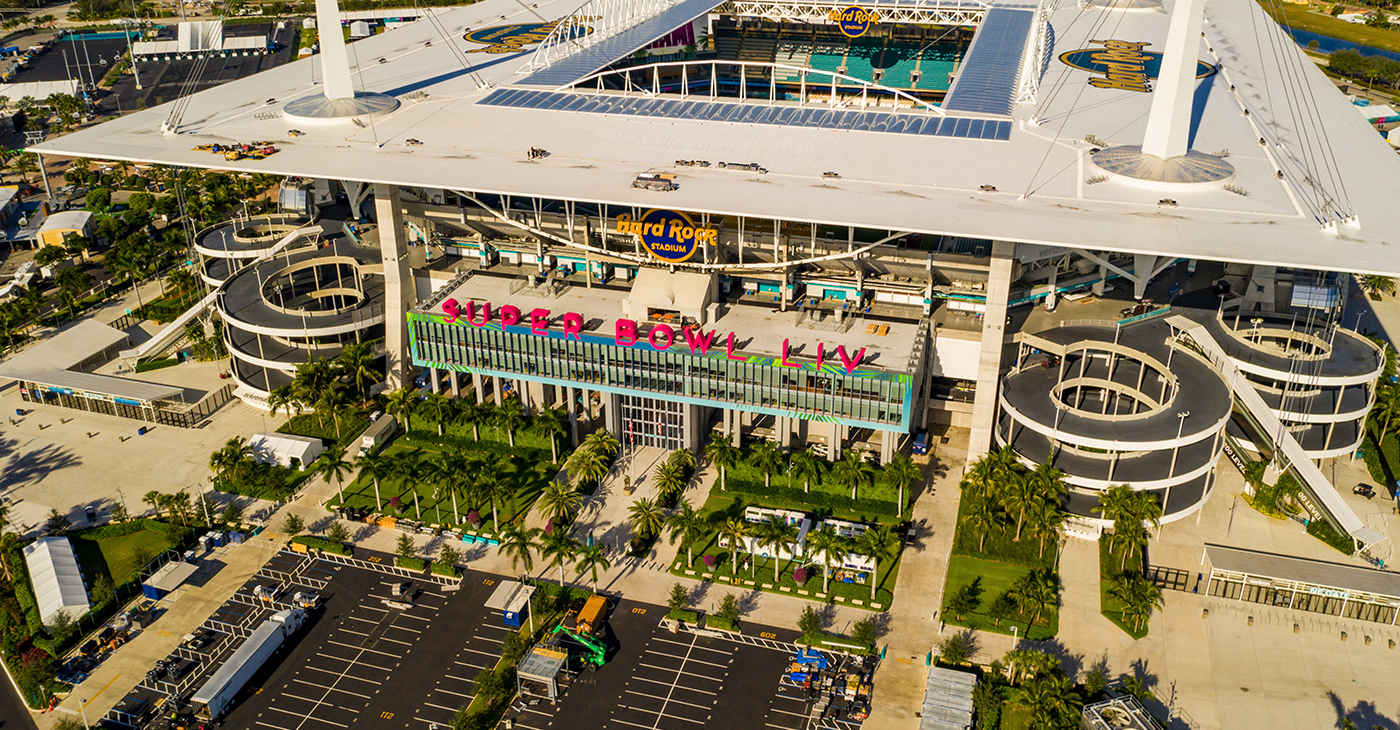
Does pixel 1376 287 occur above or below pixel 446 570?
above

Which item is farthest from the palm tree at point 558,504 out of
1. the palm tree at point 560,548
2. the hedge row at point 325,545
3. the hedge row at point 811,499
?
the hedge row at point 325,545

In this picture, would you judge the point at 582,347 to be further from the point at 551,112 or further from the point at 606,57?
the point at 606,57

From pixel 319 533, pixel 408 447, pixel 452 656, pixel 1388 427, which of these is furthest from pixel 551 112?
pixel 1388 427

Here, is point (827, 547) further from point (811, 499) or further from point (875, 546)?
point (811, 499)

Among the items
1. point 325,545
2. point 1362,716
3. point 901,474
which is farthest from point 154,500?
point 1362,716

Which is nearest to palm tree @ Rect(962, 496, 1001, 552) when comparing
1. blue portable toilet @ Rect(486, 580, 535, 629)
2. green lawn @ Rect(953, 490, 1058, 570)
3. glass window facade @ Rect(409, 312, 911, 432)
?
green lawn @ Rect(953, 490, 1058, 570)

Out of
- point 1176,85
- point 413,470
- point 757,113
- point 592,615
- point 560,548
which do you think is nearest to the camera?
point 592,615

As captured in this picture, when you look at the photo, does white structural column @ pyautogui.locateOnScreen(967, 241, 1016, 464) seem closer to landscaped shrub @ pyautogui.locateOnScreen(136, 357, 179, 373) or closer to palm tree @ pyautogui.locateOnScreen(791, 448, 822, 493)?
palm tree @ pyautogui.locateOnScreen(791, 448, 822, 493)
